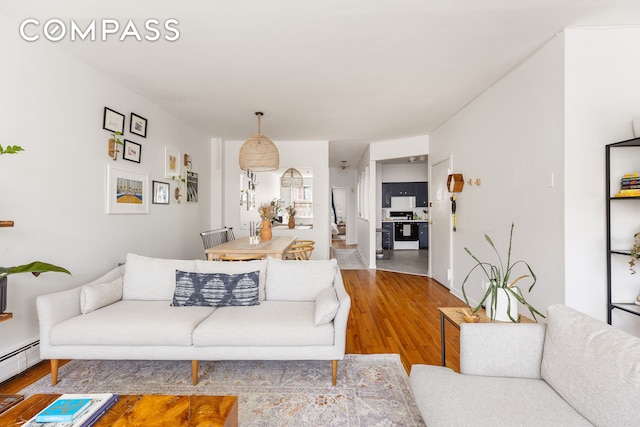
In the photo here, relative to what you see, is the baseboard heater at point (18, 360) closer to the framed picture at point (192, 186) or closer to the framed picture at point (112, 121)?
the framed picture at point (112, 121)

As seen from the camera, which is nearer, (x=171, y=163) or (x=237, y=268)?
(x=237, y=268)

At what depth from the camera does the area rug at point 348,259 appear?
6.76m

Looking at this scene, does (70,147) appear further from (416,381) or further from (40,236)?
(416,381)

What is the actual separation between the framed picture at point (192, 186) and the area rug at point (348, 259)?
3199 mm

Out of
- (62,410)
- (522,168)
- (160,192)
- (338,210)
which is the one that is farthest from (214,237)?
(338,210)

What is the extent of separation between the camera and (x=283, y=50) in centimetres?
268

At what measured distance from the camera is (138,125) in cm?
372

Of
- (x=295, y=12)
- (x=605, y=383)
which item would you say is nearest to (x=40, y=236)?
(x=295, y=12)

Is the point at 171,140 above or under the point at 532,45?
under

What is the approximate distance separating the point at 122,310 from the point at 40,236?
0.91 m

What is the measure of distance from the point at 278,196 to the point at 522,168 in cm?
446

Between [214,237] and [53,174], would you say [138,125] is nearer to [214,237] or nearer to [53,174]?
[53,174]

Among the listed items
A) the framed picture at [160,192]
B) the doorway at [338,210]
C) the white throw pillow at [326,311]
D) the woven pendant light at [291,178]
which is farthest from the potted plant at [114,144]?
the doorway at [338,210]

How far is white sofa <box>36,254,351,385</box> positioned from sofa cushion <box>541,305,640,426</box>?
1155 millimetres
